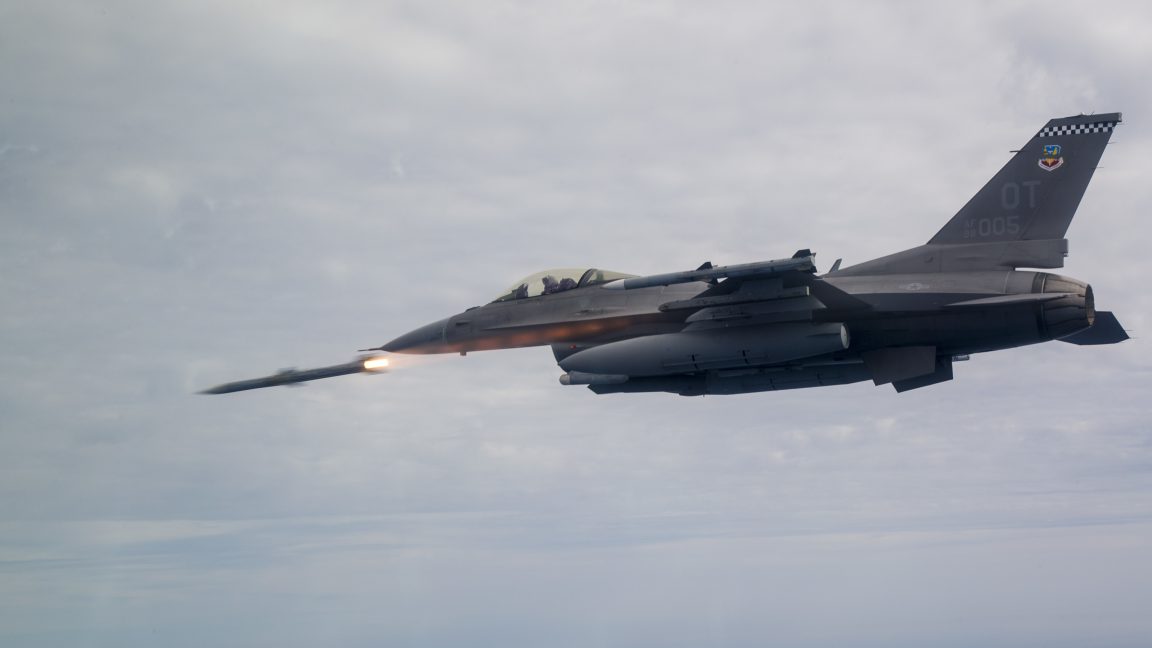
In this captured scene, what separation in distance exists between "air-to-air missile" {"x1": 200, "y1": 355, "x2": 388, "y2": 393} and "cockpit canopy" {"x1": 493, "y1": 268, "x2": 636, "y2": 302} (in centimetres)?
377

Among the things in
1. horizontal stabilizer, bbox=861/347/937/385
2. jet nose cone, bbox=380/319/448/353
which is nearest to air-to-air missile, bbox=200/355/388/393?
jet nose cone, bbox=380/319/448/353

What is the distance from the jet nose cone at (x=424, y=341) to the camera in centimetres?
2895

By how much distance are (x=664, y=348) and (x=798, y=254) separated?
4006 millimetres

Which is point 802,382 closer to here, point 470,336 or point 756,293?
point 756,293

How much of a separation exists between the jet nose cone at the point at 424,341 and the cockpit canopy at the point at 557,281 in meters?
1.75

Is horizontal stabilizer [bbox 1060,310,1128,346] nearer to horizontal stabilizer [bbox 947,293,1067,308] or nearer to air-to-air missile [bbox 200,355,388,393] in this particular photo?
horizontal stabilizer [bbox 947,293,1067,308]

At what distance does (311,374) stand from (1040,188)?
1853 centimetres

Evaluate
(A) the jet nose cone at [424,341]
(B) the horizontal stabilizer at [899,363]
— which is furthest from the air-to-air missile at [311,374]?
(B) the horizontal stabilizer at [899,363]

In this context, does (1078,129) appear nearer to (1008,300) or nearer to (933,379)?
(1008,300)

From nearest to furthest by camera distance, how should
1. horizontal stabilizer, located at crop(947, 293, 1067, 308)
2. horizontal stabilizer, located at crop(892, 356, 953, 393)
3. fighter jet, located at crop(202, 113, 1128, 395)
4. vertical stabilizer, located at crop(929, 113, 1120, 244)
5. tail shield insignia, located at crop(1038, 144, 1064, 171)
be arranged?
horizontal stabilizer, located at crop(947, 293, 1067, 308) → fighter jet, located at crop(202, 113, 1128, 395) → vertical stabilizer, located at crop(929, 113, 1120, 244) → tail shield insignia, located at crop(1038, 144, 1064, 171) → horizontal stabilizer, located at crop(892, 356, 953, 393)

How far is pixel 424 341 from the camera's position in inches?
1144

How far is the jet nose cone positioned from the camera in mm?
28953

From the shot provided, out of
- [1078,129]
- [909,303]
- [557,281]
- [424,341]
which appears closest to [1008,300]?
[909,303]

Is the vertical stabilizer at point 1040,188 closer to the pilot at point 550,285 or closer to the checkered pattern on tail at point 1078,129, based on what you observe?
the checkered pattern on tail at point 1078,129
